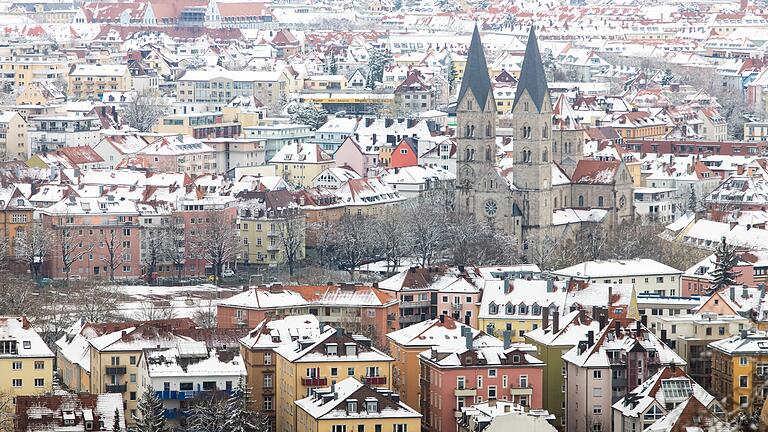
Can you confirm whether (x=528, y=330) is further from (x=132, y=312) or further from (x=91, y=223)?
(x=91, y=223)

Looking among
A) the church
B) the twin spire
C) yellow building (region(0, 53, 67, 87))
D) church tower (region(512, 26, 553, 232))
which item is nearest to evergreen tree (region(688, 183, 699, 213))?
the church

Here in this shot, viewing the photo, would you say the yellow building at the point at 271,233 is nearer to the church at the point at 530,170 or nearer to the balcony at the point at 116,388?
the church at the point at 530,170

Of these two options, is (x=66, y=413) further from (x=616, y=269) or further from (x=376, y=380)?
(x=616, y=269)

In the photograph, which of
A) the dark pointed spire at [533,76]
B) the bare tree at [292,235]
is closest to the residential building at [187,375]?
the bare tree at [292,235]

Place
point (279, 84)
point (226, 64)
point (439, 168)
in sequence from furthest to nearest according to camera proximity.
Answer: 1. point (226, 64)
2. point (279, 84)
3. point (439, 168)

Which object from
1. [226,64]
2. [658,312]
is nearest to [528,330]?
[658,312]

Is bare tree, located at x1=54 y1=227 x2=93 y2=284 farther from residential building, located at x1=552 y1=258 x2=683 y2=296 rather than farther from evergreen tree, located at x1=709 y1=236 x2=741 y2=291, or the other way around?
evergreen tree, located at x1=709 y1=236 x2=741 y2=291
